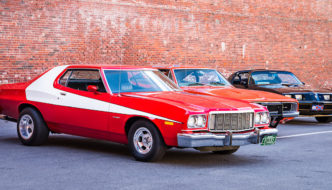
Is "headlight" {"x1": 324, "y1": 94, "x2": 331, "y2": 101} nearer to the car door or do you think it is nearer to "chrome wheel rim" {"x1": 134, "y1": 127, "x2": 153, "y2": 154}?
the car door

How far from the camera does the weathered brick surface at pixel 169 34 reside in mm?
18188

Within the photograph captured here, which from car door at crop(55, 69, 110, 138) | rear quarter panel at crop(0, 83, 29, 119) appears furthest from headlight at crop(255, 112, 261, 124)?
rear quarter panel at crop(0, 83, 29, 119)

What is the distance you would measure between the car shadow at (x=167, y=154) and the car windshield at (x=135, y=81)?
43.1 inches

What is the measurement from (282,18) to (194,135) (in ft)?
64.0

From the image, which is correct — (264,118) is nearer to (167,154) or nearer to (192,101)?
(192,101)

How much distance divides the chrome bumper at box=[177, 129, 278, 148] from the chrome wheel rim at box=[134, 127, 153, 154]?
0.59 meters

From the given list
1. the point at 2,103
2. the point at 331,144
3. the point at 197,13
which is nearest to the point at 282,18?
the point at 197,13

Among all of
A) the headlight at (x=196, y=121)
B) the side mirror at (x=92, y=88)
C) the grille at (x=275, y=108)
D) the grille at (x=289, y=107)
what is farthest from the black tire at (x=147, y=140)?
the grille at (x=289, y=107)

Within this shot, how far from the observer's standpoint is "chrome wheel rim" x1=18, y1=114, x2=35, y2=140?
32.3 feet

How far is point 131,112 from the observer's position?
8.34 m

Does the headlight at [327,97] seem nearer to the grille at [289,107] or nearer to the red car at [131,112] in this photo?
the grille at [289,107]

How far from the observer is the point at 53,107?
9570 millimetres

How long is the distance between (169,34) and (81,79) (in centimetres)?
1287

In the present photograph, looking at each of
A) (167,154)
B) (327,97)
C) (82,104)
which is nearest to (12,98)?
(82,104)
